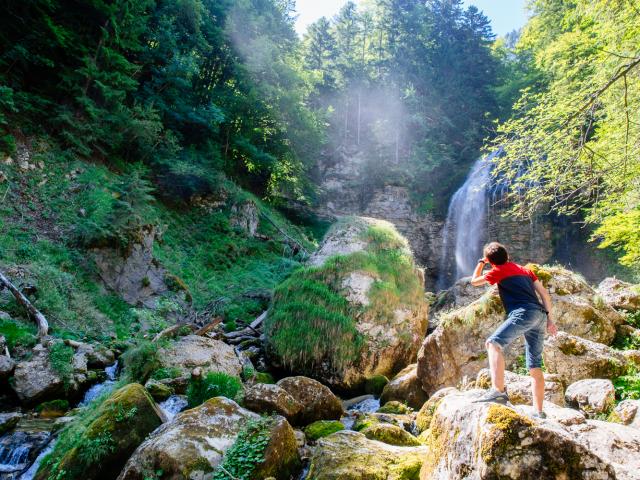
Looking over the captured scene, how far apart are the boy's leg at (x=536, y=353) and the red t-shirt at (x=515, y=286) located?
0.13 meters

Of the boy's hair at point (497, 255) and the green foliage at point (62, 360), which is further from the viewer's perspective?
the green foliage at point (62, 360)

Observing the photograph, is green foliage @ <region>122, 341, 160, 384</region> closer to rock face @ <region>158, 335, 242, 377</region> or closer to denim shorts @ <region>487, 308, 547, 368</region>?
rock face @ <region>158, 335, 242, 377</region>

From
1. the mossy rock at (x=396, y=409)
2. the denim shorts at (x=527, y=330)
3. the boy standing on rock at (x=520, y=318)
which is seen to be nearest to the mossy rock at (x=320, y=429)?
the mossy rock at (x=396, y=409)

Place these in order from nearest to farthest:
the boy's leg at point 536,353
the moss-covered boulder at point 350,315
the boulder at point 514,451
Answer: the boulder at point 514,451
the boy's leg at point 536,353
the moss-covered boulder at point 350,315

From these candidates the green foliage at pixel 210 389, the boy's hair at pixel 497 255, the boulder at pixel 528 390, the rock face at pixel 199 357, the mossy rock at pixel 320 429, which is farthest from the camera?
the rock face at pixel 199 357

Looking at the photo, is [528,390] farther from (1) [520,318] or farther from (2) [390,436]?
(2) [390,436]

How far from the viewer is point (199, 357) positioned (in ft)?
22.0

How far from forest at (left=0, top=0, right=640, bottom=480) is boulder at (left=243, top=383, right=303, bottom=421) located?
3cm

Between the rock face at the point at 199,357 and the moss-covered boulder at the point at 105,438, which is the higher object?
the rock face at the point at 199,357

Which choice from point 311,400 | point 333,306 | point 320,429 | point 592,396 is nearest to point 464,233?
point 333,306

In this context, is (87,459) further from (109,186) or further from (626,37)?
(109,186)

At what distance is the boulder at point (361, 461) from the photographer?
10.9ft

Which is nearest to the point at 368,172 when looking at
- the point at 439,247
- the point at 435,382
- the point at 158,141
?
the point at 439,247

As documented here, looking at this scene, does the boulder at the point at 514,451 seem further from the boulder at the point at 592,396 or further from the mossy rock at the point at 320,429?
the mossy rock at the point at 320,429
